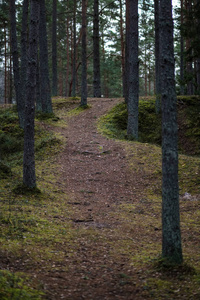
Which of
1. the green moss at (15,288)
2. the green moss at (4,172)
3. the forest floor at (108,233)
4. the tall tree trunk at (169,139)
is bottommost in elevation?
the forest floor at (108,233)

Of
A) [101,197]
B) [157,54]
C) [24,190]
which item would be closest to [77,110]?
[157,54]

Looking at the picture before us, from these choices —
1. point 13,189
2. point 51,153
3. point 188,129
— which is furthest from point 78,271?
point 188,129

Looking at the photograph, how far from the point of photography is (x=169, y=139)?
5.41 m

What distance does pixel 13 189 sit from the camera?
9586 millimetres

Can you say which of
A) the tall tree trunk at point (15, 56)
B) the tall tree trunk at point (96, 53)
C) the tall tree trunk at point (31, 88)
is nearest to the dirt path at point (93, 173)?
the tall tree trunk at point (31, 88)

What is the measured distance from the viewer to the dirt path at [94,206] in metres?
4.87

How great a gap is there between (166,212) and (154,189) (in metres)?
5.81

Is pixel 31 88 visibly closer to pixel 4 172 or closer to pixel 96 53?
pixel 4 172

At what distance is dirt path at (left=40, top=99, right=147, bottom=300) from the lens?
487cm

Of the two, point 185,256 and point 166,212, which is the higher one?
point 166,212

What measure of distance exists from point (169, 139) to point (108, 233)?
10.6 feet

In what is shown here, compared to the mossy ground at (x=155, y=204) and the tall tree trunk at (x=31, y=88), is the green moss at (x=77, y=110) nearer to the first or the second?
the mossy ground at (x=155, y=204)

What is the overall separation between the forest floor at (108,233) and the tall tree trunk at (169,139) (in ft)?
2.09

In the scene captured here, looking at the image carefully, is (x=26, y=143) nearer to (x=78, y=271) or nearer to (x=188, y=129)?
(x=78, y=271)
